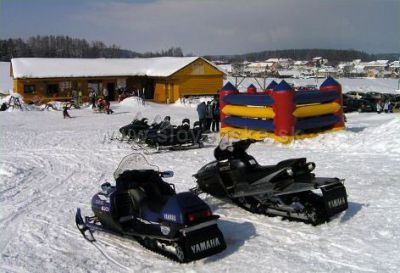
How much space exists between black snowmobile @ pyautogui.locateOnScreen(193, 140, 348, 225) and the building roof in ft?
95.3

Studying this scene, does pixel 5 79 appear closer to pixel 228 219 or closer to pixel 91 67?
pixel 91 67

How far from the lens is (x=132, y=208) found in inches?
255

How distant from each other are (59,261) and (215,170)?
122 inches

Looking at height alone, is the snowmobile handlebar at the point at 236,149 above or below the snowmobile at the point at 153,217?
above

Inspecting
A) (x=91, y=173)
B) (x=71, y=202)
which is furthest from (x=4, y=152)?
(x=71, y=202)

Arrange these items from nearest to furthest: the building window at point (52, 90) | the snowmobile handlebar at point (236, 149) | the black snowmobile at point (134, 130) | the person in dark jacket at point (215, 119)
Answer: the snowmobile handlebar at point (236, 149) < the black snowmobile at point (134, 130) < the person in dark jacket at point (215, 119) < the building window at point (52, 90)

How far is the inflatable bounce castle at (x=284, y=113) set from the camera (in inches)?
551

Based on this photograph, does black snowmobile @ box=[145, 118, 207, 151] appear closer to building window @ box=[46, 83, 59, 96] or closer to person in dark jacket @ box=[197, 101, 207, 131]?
person in dark jacket @ box=[197, 101, 207, 131]

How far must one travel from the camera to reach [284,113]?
1395 cm

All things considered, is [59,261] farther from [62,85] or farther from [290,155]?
[62,85]

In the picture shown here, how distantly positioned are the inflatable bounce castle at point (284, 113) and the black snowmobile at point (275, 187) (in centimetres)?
634

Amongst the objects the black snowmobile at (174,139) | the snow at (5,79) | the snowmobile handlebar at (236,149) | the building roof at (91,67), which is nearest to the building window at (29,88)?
the building roof at (91,67)

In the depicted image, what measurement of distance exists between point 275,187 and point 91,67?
3418 centimetres

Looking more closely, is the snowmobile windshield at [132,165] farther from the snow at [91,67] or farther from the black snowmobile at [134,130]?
the snow at [91,67]
